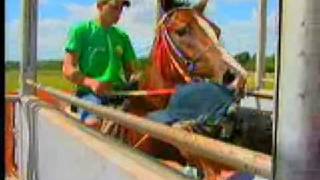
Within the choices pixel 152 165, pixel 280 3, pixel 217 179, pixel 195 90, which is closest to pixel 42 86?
pixel 195 90

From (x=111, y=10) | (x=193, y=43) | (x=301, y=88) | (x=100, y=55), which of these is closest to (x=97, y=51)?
(x=100, y=55)

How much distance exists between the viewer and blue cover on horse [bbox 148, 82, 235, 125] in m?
3.61

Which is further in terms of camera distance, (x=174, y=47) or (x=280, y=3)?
(x=174, y=47)

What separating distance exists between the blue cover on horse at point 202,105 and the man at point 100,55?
0.82 m

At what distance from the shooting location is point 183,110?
3689 millimetres

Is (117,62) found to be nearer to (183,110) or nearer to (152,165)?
(183,110)

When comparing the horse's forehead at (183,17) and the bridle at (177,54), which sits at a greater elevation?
the horse's forehead at (183,17)

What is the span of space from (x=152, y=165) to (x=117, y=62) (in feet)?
7.60

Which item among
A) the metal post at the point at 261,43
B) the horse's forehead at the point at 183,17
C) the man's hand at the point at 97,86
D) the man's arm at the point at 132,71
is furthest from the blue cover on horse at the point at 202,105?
the metal post at the point at 261,43

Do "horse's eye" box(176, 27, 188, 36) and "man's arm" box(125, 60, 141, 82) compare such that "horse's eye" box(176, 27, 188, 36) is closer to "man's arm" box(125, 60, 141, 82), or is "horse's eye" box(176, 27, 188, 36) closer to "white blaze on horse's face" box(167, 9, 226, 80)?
"white blaze on horse's face" box(167, 9, 226, 80)

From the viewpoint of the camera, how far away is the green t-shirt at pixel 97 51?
4.66 meters

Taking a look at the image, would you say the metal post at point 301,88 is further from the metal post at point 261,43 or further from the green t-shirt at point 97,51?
the metal post at point 261,43

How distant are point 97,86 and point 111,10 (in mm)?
531

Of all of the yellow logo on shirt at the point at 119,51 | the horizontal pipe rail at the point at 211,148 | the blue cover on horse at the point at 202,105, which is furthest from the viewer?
the yellow logo on shirt at the point at 119,51
